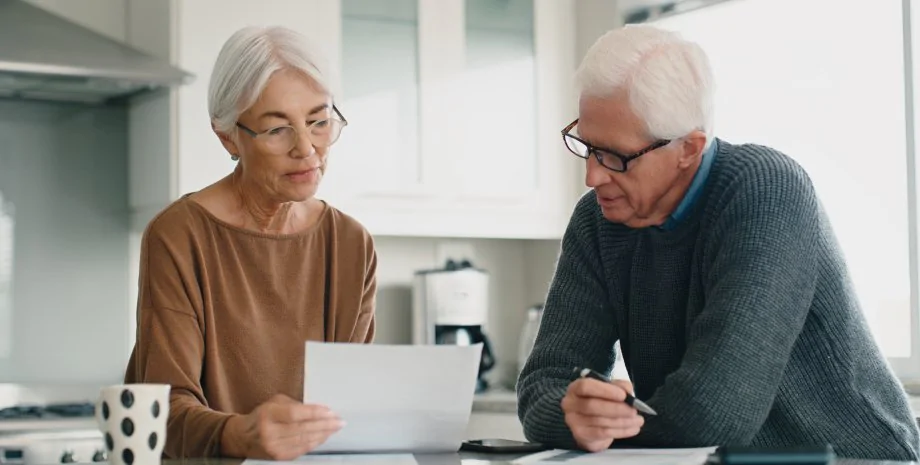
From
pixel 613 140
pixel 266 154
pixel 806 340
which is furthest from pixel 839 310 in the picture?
pixel 266 154

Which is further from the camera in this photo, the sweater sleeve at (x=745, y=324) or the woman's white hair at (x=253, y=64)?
the woman's white hair at (x=253, y=64)

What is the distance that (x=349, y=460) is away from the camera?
4.81 ft

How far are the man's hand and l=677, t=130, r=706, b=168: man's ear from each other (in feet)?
1.20

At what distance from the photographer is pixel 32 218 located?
141 inches

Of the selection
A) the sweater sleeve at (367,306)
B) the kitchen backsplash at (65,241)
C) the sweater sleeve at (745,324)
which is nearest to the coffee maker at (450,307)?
the kitchen backsplash at (65,241)

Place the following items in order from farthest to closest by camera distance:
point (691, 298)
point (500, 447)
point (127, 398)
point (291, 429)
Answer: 1. point (691, 298)
2. point (500, 447)
3. point (291, 429)
4. point (127, 398)

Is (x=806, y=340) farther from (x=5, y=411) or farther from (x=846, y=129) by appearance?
(x=5, y=411)

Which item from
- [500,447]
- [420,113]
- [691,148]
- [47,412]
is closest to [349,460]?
[500,447]

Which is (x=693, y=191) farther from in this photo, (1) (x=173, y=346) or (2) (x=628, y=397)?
(1) (x=173, y=346)

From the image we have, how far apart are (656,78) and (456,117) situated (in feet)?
7.02

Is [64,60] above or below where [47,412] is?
above

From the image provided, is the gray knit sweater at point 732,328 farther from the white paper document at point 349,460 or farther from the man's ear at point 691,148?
the white paper document at point 349,460

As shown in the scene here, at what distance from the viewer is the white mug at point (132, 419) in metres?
1.26

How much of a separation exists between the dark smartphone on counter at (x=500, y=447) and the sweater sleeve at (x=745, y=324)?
0.13 m
